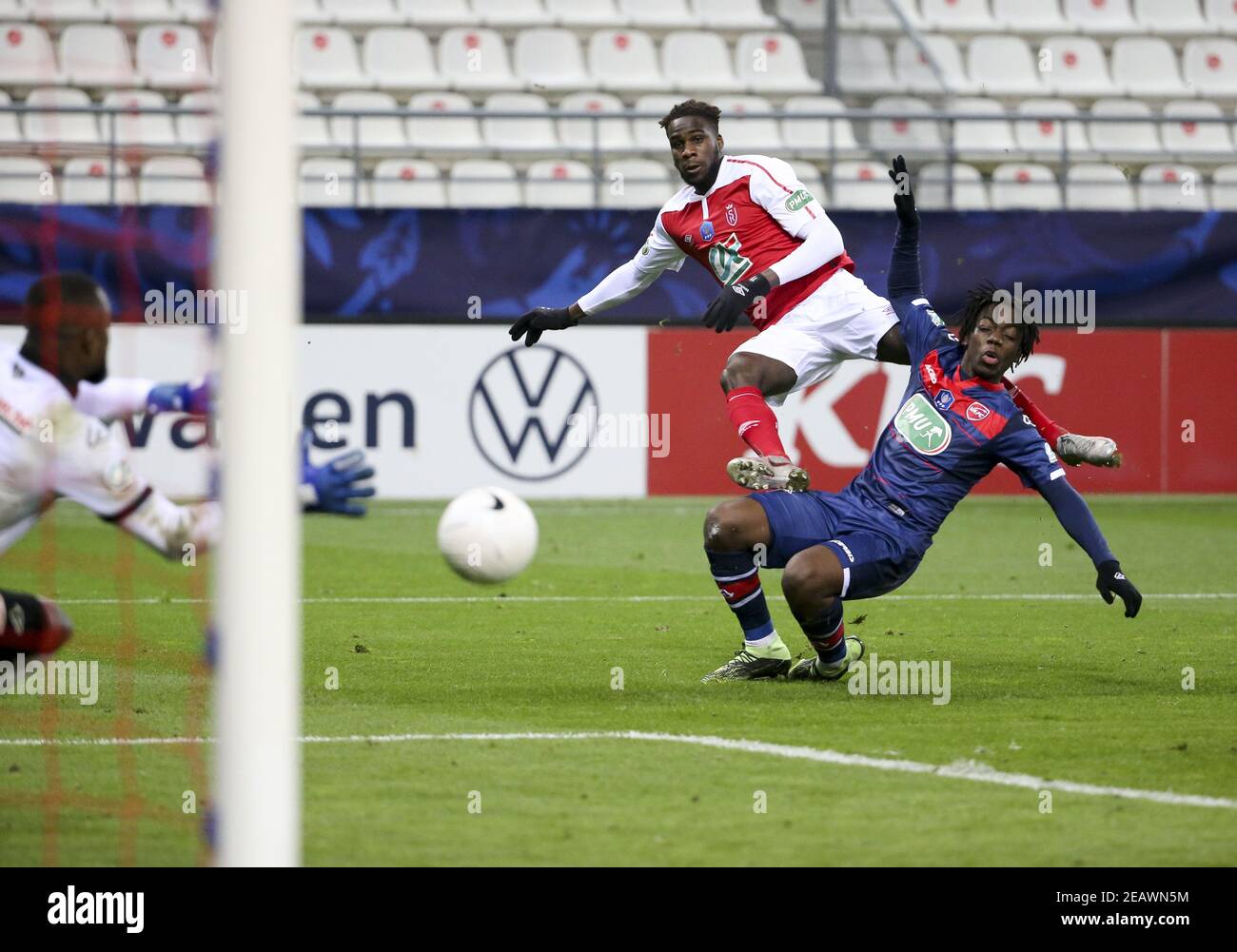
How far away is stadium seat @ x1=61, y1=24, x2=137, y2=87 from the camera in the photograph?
1738 centimetres

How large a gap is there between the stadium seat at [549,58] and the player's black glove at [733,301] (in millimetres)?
11466

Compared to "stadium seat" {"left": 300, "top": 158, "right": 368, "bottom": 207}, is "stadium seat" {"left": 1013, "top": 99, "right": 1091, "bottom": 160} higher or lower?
higher

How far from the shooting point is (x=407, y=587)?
10492 millimetres

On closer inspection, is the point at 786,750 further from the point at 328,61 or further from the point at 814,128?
the point at 328,61

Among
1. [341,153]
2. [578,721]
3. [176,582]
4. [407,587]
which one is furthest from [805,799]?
[341,153]

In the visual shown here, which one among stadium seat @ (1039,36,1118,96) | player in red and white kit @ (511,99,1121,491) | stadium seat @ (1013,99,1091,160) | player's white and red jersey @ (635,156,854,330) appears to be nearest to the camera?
player in red and white kit @ (511,99,1121,491)

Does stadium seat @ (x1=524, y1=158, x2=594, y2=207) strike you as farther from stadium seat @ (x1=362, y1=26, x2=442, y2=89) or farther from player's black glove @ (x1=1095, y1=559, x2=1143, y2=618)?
player's black glove @ (x1=1095, y1=559, x2=1143, y2=618)

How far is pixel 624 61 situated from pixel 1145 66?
578 cm

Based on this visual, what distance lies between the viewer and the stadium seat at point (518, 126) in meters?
17.8

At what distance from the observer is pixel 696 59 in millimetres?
19094

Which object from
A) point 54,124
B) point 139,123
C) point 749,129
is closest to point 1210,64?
point 749,129

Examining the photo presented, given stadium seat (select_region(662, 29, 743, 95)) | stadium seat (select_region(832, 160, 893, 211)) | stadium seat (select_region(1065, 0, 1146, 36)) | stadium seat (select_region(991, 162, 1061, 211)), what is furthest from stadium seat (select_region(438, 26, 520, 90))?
stadium seat (select_region(1065, 0, 1146, 36))

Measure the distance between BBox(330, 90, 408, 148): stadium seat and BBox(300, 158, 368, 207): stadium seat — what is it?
129 cm

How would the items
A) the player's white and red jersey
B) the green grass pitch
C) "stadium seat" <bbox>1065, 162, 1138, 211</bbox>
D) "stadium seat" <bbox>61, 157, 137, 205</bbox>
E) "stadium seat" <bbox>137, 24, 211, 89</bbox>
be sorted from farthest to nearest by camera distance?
"stadium seat" <bbox>137, 24, 211, 89</bbox>
"stadium seat" <bbox>1065, 162, 1138, 211</bbox>
"stadium seat" <bbox>61, 157, 137, 205</bbox>
the player's white and red jersey
the green grass pitch
